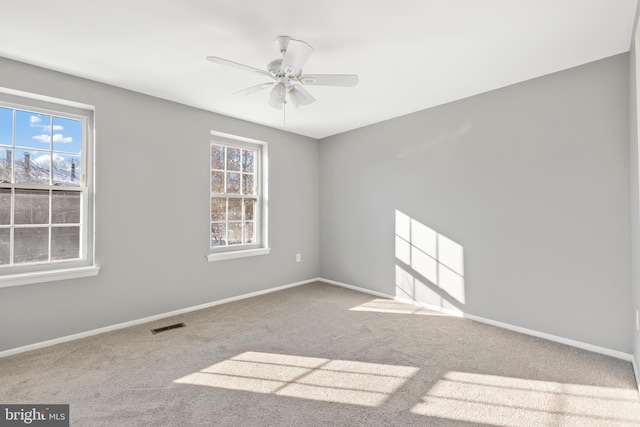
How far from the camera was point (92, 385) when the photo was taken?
2014 mm

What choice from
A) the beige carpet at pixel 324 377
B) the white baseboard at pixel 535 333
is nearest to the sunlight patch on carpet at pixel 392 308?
the white baseboard at pixel 535 333

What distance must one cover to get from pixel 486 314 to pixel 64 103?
4607 millimetres

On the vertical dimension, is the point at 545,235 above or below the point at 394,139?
below

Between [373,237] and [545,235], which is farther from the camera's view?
[373,237]

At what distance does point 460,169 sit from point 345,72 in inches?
65.3

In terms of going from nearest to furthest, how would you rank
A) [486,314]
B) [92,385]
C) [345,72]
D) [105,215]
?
[92,385]
[345,72]
[105,215]
[486,314]

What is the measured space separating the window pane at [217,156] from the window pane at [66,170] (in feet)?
4.53

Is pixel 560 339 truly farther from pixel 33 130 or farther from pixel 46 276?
pixel 33 130

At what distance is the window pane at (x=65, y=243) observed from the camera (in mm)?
2732

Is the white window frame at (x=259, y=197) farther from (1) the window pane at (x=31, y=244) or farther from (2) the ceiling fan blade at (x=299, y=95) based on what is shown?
(1) the window pane at (x=31, y=244)

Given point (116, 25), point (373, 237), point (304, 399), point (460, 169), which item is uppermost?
point (116, 25)

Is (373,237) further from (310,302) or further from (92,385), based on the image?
(92,385)

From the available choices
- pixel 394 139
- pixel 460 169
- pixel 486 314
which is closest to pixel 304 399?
pixel 486 314

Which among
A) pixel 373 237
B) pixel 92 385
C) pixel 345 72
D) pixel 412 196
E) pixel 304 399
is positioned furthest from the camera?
pixel 373 237
